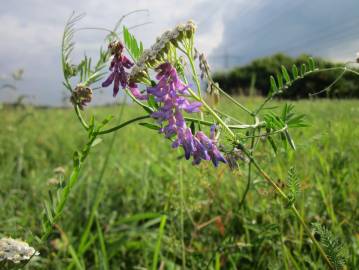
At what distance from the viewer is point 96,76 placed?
104cm

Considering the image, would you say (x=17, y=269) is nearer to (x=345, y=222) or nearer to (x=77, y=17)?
(x=77, y=17)

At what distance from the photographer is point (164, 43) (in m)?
0.81

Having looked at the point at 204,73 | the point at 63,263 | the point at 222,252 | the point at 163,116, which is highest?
the point at 204,73

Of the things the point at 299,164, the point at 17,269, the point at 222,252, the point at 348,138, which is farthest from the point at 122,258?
the point at 348,138

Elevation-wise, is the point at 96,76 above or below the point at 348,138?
above

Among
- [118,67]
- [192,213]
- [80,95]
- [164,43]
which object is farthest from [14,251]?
[192,213]

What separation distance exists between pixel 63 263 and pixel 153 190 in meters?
0.73

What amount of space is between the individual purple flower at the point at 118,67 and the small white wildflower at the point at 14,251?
1.56 feet

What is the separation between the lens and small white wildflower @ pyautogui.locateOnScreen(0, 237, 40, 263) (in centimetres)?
100

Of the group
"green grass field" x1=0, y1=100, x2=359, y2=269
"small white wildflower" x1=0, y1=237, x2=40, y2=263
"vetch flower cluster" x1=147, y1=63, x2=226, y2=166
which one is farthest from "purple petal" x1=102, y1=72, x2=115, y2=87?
"small white wildflower" x1=0, y1=237, x2=40, y2=263

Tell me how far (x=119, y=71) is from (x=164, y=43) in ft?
0.53

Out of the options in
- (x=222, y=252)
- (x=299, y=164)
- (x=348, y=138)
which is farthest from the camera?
(x=348, y=138)

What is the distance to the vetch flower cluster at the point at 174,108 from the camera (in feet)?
2.67

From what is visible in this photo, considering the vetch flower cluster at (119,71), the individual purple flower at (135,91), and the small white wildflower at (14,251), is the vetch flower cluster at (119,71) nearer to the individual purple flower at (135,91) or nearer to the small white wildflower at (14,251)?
the individual purple flower at (135,91)
